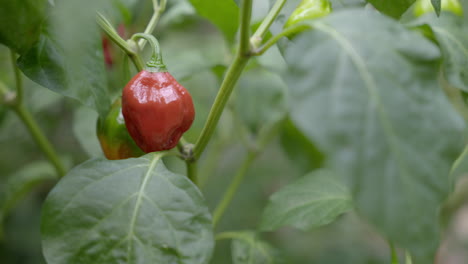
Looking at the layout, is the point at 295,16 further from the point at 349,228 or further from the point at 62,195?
the point at 349,228

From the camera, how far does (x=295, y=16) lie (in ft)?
1.95

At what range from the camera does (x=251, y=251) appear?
80cm

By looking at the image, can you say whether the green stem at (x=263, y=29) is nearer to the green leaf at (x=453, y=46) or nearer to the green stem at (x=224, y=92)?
the green stem at (x=224, y=92)

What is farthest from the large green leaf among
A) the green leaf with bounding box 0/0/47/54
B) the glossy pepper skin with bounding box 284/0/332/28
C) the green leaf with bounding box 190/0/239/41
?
the glossy pepper skin with bounding box 284/0/332/28

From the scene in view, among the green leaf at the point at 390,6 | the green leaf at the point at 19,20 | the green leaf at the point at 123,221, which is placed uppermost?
the green leaf at the point at 19,20

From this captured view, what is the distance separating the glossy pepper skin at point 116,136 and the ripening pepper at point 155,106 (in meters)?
0.03

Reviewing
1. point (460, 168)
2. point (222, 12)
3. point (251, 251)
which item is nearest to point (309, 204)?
point (251, 251)

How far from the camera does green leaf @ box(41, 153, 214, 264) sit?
0.52m

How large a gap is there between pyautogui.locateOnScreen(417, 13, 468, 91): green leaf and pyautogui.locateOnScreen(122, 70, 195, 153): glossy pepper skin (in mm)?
322

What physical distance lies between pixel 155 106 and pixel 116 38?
0.31 feet

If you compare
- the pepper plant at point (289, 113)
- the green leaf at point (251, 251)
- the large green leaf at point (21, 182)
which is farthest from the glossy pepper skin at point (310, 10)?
the large green leaf at point (21, 182)

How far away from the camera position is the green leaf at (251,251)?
79 centimetres

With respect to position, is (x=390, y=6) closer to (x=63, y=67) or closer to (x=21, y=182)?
(x=63, y=67)

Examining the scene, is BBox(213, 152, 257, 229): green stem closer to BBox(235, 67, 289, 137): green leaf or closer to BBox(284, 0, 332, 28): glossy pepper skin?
BBox(235, 67, 289, 137): green leaf
